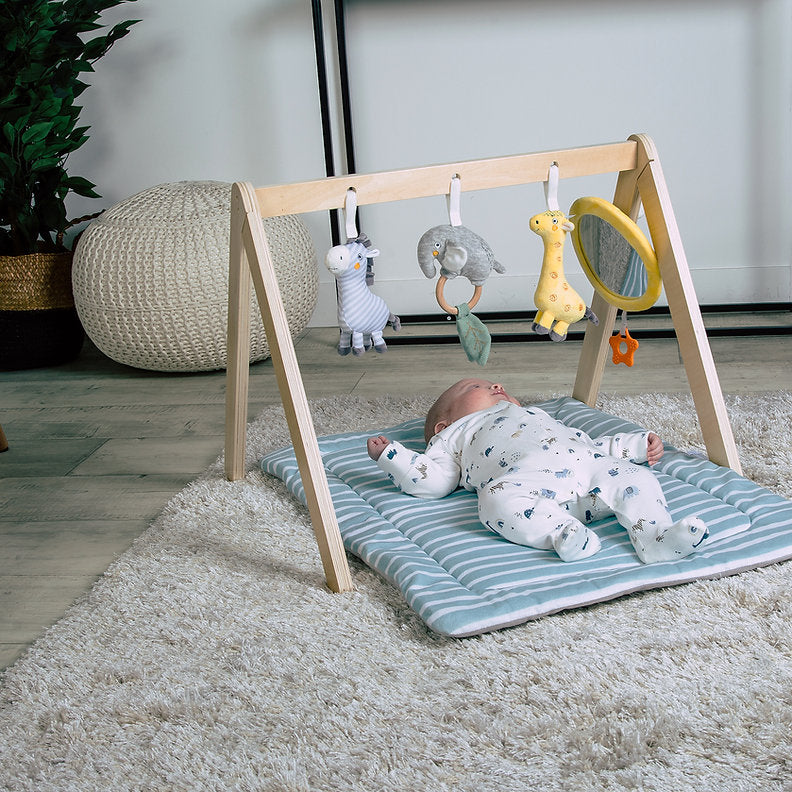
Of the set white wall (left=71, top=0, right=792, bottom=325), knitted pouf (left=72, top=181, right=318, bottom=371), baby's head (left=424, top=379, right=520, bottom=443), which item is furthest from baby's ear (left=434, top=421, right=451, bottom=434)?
white wall (left=71, top=0, right=792, bottom=325)

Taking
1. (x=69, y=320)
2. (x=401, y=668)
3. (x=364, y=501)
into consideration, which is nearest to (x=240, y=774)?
(x=401, y=668)

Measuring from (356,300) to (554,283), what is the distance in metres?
0.34

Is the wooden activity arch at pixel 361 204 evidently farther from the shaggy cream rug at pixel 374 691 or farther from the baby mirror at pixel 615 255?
the shaggy cream rug at pixel 374 691

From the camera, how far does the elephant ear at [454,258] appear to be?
1561 mm

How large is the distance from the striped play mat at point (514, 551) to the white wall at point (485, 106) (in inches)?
52.6

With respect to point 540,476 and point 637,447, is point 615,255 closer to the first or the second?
point 637,447

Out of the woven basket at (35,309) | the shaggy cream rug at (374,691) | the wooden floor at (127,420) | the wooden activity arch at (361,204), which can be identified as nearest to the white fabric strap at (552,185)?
the wooden activity arch at (361,204)

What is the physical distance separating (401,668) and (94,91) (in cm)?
236

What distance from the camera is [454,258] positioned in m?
1.57

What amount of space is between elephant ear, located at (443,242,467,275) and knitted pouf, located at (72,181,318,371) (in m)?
0.94

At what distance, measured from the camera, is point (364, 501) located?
165 centimetres

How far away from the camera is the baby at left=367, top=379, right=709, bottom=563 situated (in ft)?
4.49

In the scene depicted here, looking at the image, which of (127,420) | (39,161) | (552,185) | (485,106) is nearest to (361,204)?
(552,185)

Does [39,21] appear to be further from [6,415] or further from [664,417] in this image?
[664,417]
